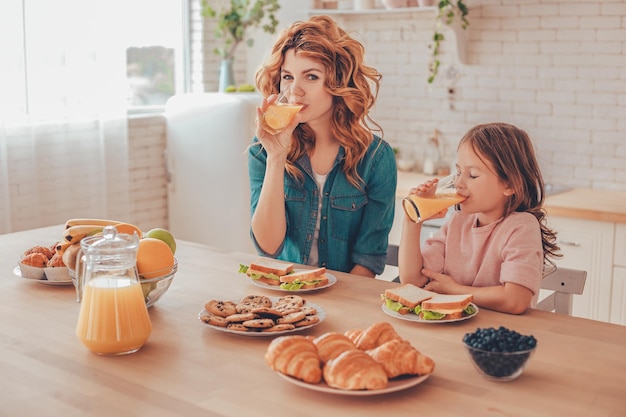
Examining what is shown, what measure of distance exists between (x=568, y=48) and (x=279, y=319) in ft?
10.0

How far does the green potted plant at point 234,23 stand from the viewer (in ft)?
15.8

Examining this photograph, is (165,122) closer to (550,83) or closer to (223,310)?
(550,83)

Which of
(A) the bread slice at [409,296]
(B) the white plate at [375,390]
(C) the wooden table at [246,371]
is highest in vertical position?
(A) the bread slice at [409,296]

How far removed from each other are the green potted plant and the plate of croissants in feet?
11.6

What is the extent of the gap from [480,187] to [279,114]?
1.99ft

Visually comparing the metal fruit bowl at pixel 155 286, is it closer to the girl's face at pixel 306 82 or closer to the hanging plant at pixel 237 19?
the girl's face at pixel 306 82

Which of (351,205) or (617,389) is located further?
(351,205)

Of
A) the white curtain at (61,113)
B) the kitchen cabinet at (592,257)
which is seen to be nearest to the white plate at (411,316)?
the kitchen cabinet at (592,257)

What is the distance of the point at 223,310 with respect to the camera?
1.85m

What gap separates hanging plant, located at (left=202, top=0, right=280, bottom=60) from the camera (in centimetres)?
481

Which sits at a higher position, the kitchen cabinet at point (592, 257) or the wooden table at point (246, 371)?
the wooden table at point (246, 371)

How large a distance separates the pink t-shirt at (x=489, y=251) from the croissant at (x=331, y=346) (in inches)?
25.3

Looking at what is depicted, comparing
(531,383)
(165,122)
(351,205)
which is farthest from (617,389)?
(165,122)

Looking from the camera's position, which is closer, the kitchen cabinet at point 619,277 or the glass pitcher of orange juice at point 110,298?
the glass pitcher of orange juice at point 110,298
